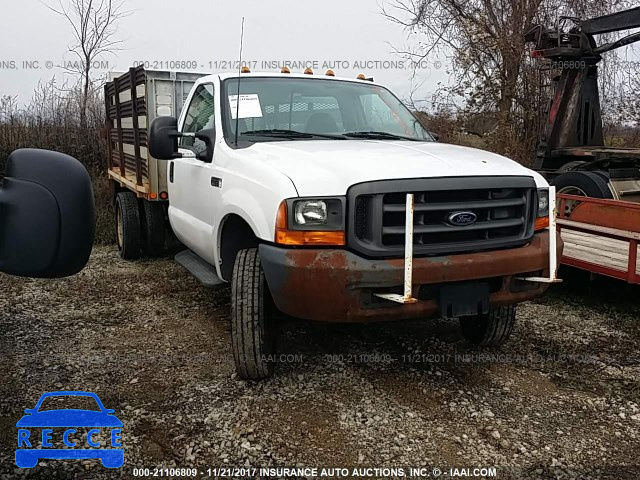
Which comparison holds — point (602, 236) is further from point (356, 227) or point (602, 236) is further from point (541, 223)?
point (356, 227)

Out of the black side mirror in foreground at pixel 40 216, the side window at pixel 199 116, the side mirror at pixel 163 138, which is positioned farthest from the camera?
the side window at pixel 199 116

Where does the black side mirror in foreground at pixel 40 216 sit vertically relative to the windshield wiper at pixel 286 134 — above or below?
below

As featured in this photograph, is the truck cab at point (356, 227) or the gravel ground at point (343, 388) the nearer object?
the gravel ground at point (343, 388)

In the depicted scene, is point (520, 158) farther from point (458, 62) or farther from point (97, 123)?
point (97, 123)

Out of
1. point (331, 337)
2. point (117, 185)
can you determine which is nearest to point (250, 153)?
point (331, 337)

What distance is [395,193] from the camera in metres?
3.17

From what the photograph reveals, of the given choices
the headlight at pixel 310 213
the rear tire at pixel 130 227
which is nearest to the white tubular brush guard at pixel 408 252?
the headlight at pixel 310 213

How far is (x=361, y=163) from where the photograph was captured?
3.35 m

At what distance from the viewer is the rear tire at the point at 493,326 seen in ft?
13.9

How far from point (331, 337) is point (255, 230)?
5.12ft

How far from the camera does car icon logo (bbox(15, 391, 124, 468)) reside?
9.68ft

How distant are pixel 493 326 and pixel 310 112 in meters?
2.11

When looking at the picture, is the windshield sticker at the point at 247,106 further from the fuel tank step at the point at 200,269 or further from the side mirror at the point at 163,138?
the fuel tank step at the point at 200,269

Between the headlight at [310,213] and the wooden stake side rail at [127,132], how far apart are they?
384cm
